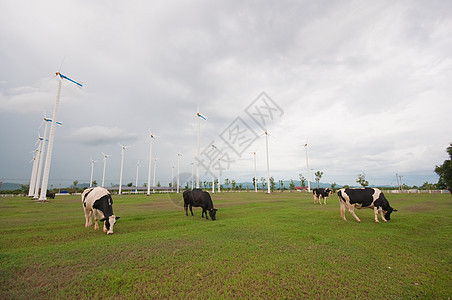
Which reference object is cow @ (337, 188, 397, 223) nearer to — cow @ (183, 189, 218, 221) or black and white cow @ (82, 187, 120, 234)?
cow @ (183, 189, 218, 221)

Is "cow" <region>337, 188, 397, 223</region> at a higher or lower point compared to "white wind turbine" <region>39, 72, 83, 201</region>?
lower

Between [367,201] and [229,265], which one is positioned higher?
[367,201]

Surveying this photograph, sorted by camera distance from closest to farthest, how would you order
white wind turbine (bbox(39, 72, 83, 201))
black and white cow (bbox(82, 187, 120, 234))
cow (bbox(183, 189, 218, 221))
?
black and white cow (bbox(82, 187, 120, 234)) < cow (bbox(183, 189, 218, 221)) < white wind turbine (bbox(39, 72, 83, 201))

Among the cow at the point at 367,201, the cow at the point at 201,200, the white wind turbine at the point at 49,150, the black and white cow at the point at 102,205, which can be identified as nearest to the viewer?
the black and white cow at the point at 102,205

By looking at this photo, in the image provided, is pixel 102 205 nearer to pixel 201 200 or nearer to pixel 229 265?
pixel 201 200

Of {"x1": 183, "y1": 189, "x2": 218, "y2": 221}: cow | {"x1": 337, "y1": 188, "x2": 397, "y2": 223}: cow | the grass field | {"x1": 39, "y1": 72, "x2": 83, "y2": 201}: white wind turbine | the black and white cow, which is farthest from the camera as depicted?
{"x1": 39, "y1": 72, "x2": 83, "y2": 201}: white wind turbine

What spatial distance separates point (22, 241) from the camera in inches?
381

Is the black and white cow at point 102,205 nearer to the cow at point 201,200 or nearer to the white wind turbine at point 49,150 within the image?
the cow at point 201,200

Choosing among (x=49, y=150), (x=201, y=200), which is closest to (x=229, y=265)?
(x=201, y=200)

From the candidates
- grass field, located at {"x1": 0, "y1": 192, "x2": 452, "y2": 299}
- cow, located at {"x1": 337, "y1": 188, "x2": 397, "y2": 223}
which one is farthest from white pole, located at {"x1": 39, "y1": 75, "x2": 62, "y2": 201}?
cow, located at {"x1": 337, "y1": 188, "x2": 397, "y2": 223}

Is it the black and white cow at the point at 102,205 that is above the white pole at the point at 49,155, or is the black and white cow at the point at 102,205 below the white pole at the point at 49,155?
below

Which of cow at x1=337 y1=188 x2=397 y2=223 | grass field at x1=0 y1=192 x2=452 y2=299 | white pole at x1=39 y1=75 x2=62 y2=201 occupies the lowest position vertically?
grass field at x1=0 y1=192 x2=452 y2=299

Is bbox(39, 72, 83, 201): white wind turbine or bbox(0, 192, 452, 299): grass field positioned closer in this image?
bbox(0, 192, 452, 299): grass field

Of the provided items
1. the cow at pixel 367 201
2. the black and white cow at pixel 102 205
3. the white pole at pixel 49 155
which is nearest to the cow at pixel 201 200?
the black and white cow at pixel 102 205
